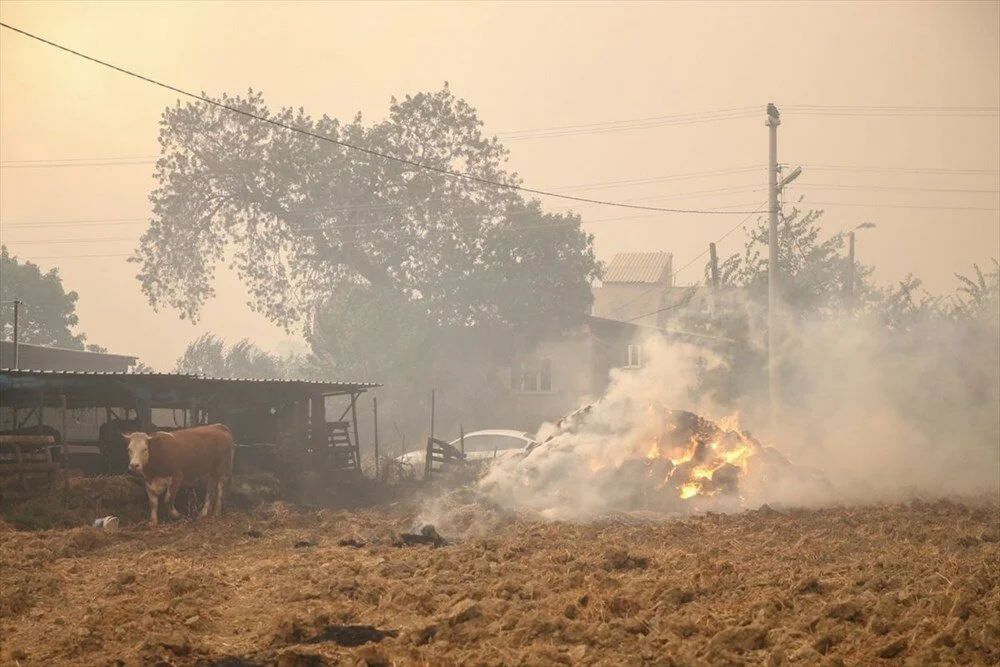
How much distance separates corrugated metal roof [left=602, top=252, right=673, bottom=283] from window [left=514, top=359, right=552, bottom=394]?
25857 millimetres

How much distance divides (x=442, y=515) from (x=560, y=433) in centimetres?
838

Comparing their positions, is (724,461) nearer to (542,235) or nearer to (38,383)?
(38,383)

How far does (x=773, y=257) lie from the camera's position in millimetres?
30453

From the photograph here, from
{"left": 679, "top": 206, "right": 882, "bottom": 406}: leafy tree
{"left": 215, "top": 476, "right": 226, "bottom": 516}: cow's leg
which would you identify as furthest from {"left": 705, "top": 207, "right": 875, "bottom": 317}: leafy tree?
{"left": 215, "top": 476, "right": 226, "bottom": 516}: cow's leg

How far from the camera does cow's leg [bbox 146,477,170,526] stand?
2102 cm

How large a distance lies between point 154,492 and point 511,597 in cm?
1167

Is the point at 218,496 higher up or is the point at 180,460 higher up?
the point at 180,460

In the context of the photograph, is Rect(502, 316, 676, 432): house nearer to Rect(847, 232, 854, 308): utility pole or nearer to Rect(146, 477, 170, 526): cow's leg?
Rect(847, 232, 854, 308): utility pole

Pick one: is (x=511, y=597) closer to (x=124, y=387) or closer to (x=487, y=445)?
(x=124, y=387)

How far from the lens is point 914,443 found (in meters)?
36.8

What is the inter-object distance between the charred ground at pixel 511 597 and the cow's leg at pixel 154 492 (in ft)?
4.83

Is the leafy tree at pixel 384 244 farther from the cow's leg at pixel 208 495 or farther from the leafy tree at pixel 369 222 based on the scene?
the cow's leg at pixel 208 495

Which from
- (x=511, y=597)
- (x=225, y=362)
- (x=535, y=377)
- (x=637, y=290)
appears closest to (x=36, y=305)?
(x=225, y=362)

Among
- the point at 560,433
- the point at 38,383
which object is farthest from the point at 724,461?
the point at 38,383
